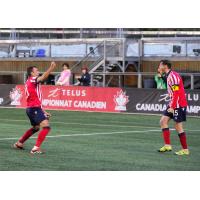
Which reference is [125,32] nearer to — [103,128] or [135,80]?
[135,80]

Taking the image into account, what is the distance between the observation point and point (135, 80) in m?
36.0

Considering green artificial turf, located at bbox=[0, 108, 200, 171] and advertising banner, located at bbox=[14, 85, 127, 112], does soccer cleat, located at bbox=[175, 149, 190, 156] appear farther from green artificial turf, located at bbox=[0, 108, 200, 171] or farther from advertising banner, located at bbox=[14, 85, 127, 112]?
advertising banner, located at bbox=[14, 85, 127, 112]

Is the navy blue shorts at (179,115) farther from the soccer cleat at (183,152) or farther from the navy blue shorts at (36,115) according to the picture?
the navy blue shorts at (36,115)

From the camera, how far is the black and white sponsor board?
88.2 feet

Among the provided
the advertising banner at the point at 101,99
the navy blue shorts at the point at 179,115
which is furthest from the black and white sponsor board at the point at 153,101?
the navy blue shorts at the point at 179,115

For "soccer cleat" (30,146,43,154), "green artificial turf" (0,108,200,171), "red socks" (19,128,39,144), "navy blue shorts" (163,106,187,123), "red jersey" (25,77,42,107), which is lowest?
"green artificial turf" (0,108,200,171)

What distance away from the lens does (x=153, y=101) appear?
28000mm

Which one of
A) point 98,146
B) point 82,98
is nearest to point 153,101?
point 82,98

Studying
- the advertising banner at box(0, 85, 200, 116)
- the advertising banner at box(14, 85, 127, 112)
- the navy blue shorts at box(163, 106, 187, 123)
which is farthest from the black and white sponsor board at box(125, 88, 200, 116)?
the navy blue shorts at box(163, 106, 187, 123)

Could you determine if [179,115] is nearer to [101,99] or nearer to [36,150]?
[36,150]

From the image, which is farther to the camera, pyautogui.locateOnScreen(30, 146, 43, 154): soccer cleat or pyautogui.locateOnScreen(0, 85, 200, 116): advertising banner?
pyautogui.locateOnScreen(0, 85, 200, 116): advertising banner

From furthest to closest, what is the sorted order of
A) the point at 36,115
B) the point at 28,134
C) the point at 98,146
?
the point at 98,146 < the point at 28,134 < the point at 36,115

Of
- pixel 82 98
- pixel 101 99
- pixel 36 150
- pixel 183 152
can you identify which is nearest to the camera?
pixel 36 150

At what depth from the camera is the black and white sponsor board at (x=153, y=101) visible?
26875mm
